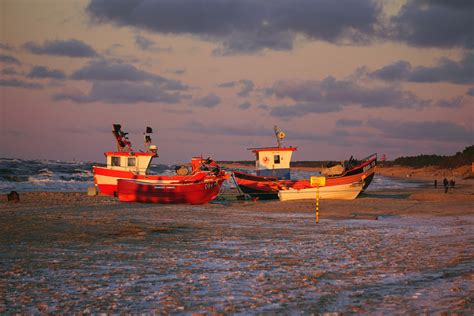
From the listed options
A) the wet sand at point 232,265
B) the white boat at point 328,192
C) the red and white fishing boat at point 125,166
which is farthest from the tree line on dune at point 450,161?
the wet sand at point 232,265

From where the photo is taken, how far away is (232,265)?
12.2 meters

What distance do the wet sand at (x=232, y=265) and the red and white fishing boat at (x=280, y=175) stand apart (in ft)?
46.6

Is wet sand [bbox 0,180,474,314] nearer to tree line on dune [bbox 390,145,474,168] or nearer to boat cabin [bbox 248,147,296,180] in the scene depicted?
boat cabin [bbox 248,147,296,180]

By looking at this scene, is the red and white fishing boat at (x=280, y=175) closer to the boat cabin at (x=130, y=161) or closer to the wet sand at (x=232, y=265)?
the boat cabin at (x=130, y=161)

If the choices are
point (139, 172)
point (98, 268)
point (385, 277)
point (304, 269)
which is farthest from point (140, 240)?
point (139, 172)

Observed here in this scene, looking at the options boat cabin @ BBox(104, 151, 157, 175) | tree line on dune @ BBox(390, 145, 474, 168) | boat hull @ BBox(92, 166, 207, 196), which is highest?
tree line on dune @ BBox(390, 145, 474, 168)

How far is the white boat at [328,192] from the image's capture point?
36844 mm

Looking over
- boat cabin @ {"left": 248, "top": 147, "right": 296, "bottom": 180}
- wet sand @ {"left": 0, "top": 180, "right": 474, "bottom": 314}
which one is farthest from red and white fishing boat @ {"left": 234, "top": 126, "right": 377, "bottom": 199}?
wet sand @ {"left": 0, "top": 180, "right": 474, "bottom": 314}

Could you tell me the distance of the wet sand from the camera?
8781mm

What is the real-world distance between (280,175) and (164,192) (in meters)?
13.2

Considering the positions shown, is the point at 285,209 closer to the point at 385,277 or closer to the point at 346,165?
the point at 346,165

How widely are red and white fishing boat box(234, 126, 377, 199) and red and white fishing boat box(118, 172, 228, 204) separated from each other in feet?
21.1

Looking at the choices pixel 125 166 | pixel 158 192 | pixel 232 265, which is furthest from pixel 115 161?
pixel 232 265

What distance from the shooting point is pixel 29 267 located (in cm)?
1162
